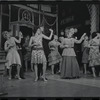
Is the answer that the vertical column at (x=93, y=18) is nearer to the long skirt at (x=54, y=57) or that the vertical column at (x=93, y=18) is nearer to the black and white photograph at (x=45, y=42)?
the black and white photograph at (x=45, y=42)

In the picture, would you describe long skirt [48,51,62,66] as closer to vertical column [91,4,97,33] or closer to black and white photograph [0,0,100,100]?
black and white photograph [0,0,100,100]

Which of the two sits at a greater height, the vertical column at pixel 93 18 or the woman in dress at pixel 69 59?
the vertical column at pixel 93 18

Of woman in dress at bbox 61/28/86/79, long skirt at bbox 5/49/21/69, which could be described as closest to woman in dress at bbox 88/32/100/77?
woman in dress at bbox 61/28/86/79

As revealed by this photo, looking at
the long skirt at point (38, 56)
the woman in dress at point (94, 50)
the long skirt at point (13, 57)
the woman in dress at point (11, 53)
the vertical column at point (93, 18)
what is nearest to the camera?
the long skirt at point (38, 56)

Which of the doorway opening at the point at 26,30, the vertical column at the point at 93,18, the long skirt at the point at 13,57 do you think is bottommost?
the long skirt at the point at 13,57

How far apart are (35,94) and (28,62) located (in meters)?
3.23

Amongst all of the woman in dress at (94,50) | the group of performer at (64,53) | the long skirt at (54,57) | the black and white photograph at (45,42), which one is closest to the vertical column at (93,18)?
the black and white photograph at (45,42)

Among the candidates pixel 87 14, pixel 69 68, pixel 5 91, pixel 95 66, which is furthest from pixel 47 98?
pixel 87 14

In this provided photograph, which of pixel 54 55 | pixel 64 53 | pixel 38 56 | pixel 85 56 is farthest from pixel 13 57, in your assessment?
pixel 85 56

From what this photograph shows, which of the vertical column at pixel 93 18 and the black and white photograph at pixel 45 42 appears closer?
the black and white photograph at pixel 45 42

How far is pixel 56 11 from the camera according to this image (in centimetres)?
804

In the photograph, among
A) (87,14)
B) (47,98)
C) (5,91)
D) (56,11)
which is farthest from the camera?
(87,14)

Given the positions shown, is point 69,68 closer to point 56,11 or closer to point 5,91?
point 56,11

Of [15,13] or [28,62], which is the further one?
[28,62]
